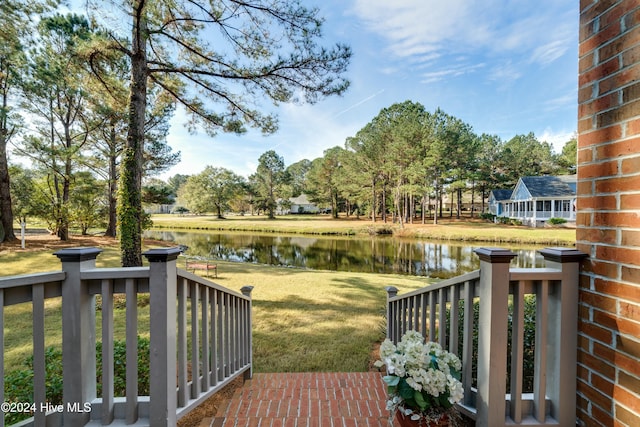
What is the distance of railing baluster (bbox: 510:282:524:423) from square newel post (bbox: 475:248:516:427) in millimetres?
93

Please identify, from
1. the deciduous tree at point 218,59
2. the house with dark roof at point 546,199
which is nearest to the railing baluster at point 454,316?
the deciduous tree at point 218,59

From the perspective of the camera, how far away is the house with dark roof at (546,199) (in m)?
23.0

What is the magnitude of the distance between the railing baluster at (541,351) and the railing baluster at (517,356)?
0.10 metres

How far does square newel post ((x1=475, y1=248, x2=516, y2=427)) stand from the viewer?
1393mm

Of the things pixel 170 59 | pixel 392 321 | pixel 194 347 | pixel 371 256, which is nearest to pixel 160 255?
pixel 194 347

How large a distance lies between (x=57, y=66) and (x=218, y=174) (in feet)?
120

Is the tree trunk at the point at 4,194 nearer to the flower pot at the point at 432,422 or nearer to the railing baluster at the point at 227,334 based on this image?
the railing baluster at the point at 227,334

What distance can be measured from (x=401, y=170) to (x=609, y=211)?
26.0 meters

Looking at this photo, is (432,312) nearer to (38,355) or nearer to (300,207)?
(38,355)

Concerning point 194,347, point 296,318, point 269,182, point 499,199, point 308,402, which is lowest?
point 296,318

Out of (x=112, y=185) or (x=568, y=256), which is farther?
(x=112, y=185)

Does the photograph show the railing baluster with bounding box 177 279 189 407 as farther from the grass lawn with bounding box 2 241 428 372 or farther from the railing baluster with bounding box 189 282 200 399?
the grass lawn with bounding box 2 241 428 372

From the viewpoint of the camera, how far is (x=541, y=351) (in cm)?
149

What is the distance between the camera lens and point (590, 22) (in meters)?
1.41
